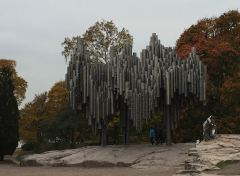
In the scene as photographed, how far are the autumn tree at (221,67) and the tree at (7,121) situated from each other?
44.2 feet

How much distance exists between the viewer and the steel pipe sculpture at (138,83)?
30.6 metres

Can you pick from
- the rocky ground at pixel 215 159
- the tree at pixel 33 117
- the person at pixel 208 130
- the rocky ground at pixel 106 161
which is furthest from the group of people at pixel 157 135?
the tree at pixel 33 117

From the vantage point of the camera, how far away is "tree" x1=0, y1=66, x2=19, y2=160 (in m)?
38.4

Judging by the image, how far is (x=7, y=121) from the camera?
38750mm

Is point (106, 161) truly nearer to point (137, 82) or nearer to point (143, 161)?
point (143, 161)

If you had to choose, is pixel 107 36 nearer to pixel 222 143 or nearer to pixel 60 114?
pixel 60 114

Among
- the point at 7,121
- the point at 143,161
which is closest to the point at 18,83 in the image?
the point at 7,121

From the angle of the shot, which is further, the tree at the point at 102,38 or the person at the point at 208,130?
the tree at the point at 102,38

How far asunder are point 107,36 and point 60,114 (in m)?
8.55

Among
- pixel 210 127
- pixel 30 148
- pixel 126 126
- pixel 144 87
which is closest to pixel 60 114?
pixel 30 148

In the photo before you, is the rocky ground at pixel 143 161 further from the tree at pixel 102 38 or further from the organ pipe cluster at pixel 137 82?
the tree at pixel 102 38

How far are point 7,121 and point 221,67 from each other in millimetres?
17560

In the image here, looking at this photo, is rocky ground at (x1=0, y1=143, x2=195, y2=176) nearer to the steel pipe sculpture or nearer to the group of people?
the steel pipe sculpture

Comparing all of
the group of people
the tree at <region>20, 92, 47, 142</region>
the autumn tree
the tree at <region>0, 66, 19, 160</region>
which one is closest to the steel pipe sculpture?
the group of people
